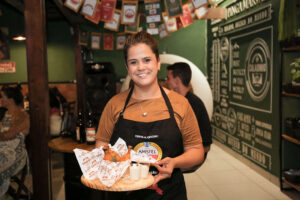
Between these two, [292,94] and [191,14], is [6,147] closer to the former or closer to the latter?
[292,94]

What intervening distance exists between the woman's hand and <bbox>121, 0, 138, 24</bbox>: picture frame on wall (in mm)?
3322

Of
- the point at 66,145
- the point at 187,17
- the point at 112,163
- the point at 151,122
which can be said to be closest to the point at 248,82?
the point at 187,17

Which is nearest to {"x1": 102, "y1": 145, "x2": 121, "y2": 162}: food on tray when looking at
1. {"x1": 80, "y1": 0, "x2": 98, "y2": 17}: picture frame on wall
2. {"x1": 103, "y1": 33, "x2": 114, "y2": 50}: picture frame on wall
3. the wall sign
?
{"x1": 80, "y1": 0, "x2": 98, "y2": 17}: picture frame on wall

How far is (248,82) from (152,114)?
11.5 feet

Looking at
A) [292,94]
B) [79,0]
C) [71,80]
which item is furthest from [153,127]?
[71,80]

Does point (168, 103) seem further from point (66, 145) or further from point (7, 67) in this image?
point (7, 67)

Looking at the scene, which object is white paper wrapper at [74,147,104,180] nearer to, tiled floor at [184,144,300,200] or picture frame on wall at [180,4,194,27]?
tiled floor at [184,144,300,200]

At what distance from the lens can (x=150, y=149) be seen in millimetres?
1507

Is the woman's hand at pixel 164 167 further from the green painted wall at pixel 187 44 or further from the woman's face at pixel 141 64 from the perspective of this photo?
the green painted wall at pixel 187 44

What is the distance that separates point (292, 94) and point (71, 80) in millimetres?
5782

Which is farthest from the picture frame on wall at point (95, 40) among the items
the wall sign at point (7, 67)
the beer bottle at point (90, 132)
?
the beer bottle at point (90, 132)

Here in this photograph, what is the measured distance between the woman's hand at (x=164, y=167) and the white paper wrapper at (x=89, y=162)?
30 centimetres

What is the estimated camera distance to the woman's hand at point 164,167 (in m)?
1.38

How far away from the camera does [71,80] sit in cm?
763
